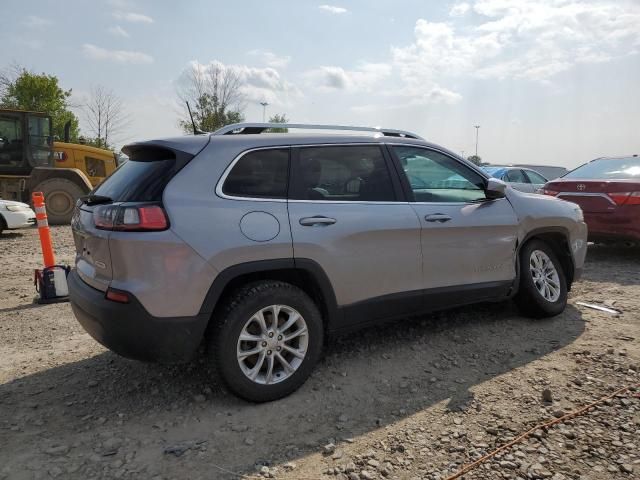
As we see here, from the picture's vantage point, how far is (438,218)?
3.88 metres

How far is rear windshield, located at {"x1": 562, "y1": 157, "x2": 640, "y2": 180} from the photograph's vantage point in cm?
733

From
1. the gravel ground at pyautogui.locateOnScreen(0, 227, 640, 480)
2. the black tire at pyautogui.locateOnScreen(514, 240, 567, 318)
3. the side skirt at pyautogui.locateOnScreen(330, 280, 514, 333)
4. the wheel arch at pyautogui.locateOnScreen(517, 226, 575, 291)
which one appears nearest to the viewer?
the gravel ground at pyautogui.locateOnScreen(0, 227, 640, 480)

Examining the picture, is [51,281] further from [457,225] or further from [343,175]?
[457,225]

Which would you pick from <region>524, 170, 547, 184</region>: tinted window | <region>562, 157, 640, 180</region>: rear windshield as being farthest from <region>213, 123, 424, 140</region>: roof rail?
<region>524, 170, 547, 184</region>: tinted window

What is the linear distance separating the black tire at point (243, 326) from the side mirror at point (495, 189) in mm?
1951

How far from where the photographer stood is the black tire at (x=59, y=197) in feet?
41.1

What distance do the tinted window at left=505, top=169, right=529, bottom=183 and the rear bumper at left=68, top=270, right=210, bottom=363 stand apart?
13527mm

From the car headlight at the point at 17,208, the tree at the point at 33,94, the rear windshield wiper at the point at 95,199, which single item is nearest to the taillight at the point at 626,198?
the rear windshield wiper at the point at 95,199

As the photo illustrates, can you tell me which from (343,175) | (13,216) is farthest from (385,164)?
(13,216)

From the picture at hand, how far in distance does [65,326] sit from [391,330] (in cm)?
305

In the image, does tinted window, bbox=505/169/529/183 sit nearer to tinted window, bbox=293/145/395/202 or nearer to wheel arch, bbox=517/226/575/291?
wheel arch, bbox=517/226/575/291

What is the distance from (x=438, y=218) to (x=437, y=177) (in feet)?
1.38

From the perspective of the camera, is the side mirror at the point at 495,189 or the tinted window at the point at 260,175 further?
the side mirror at the point at 495,189

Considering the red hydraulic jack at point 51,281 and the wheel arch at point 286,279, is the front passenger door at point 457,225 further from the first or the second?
the red hydraulic jack at point 51,281
